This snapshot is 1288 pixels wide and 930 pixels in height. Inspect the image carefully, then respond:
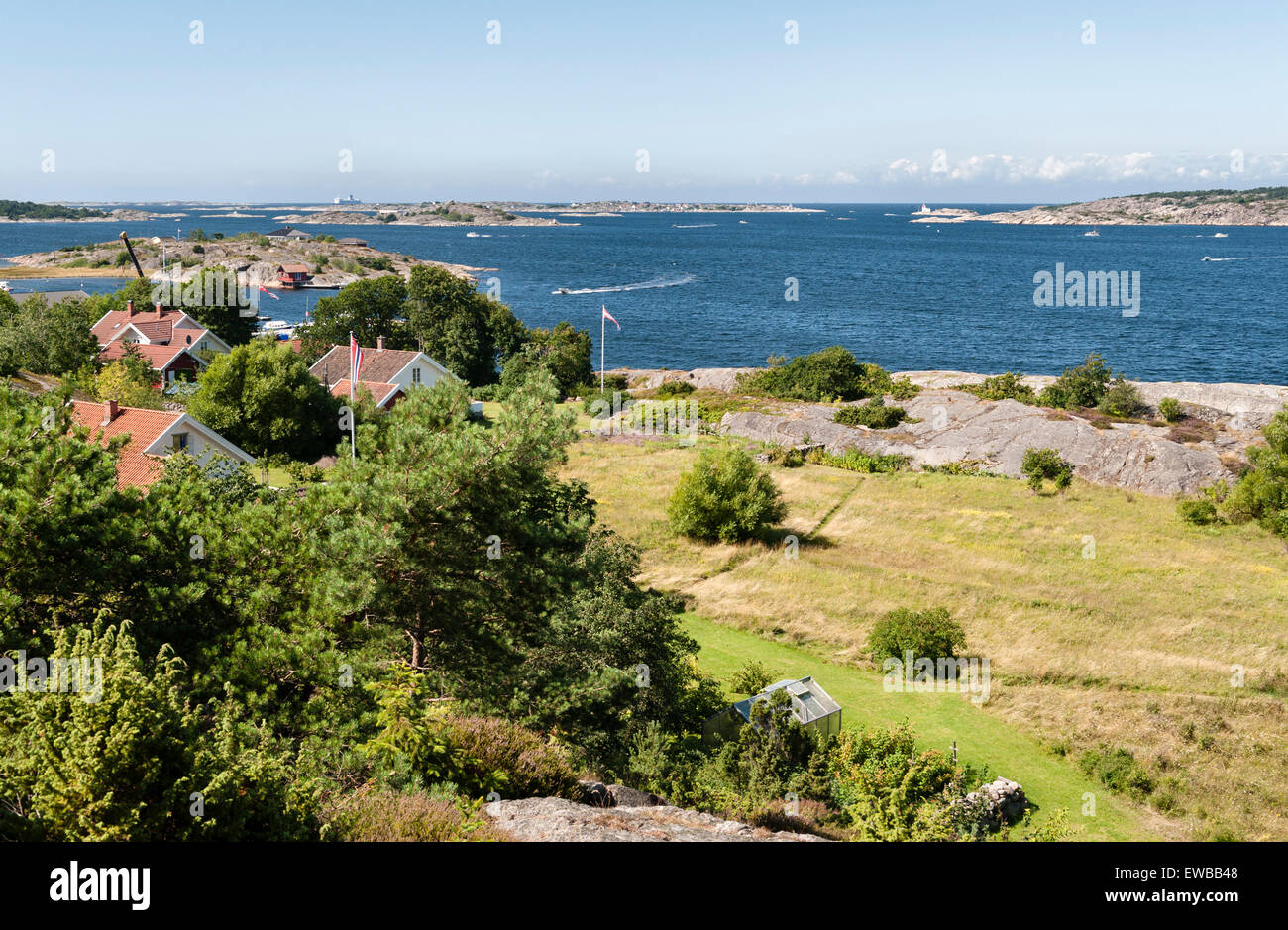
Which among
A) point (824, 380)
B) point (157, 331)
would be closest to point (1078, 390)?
point (824, 380)

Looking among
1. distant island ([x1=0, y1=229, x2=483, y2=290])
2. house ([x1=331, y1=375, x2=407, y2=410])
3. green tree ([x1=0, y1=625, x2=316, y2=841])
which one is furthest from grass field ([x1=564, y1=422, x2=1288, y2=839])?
distant island ([x1=0, y1=229, x2=483, y2=290])

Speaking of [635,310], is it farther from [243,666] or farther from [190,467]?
[243,666]

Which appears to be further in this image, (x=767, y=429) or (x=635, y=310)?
(x=635, y=310)

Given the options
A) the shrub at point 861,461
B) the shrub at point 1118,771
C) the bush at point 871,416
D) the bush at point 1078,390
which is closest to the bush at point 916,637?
the shrub at point 1118,771

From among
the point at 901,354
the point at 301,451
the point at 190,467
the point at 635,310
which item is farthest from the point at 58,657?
the point at 635,310

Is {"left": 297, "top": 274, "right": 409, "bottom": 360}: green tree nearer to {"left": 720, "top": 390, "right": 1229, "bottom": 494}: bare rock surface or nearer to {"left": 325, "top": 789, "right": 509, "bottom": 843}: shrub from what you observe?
{"left": 720, "top": 390, "right": 1229, "bottom": 494}: bare rock surface
